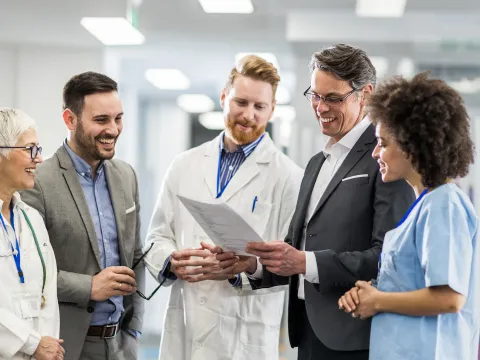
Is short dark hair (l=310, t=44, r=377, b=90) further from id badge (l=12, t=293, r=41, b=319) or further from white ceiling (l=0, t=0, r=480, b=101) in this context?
→ white ceiling (l=0, t=0, r=480, b=101)

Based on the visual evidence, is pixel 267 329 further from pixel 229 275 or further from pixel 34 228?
pixel 34 228

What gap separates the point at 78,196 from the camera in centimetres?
269

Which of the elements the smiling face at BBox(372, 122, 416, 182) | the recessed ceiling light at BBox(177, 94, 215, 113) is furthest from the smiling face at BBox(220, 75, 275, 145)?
the recessed ceiling light at BBox(177, 94, 215, 113)

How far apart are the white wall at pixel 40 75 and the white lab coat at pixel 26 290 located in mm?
3551

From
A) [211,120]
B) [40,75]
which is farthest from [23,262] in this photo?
[40,75]

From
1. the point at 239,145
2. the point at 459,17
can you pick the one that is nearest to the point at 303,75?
the point at 459,17

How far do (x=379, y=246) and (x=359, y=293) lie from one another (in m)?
0.27

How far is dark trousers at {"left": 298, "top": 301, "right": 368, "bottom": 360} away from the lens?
7.47 ft

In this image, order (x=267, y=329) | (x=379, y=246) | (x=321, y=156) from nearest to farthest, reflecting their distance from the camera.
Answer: (x=379, y=246) → (x=321, y=156) → (x=267, y=329)

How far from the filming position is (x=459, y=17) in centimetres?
477

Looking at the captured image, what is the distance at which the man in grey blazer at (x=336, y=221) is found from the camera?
2.27 m

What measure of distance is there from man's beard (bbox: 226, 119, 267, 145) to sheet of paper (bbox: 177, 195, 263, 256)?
64 centimetres

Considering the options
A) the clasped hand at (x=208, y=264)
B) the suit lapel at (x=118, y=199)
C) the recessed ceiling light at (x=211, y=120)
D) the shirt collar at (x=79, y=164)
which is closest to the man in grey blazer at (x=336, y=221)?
the clasped hand at (x=208, y=264)

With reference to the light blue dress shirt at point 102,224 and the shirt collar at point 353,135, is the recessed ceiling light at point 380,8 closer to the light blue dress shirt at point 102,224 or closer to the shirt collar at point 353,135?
the shirt collar at point 353,135
